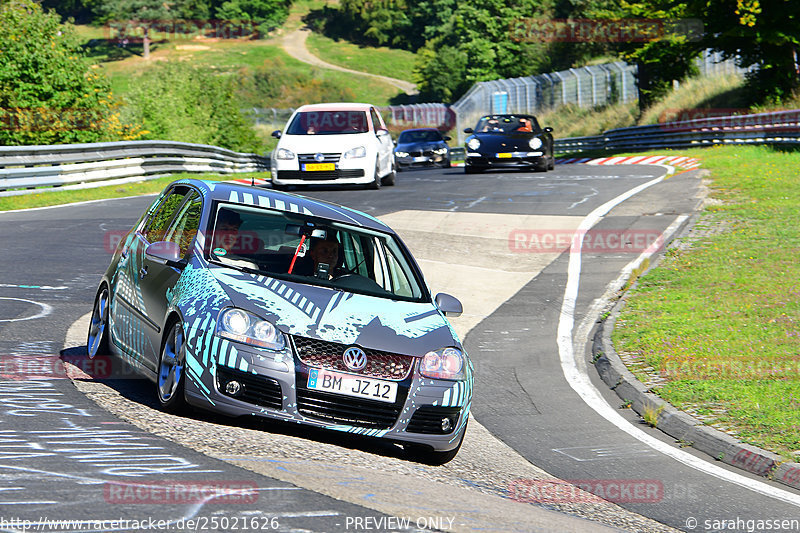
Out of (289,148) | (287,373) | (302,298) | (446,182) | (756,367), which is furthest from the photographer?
(446,182)

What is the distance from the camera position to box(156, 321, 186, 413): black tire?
6.42 metres

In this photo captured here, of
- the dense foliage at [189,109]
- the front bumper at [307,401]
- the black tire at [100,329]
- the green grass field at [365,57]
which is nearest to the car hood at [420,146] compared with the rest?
the dense foliage at [189,109]

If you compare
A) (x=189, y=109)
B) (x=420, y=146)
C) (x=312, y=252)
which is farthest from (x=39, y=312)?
(x=189, y=109)

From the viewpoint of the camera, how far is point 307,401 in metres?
6.27

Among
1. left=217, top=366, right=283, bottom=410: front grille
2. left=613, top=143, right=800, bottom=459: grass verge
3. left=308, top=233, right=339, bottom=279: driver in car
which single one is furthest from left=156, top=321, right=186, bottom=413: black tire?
left=613, top=143, right=800, bottom=459: grass verge

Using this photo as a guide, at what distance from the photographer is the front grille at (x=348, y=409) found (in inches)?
247

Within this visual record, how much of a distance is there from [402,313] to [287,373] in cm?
105

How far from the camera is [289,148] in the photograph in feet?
71.6

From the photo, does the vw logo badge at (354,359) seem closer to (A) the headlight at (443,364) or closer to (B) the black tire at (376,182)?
(A) the headlight at (443,364)

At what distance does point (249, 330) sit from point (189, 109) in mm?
36581

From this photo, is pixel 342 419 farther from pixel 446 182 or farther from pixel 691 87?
pixel 691 87

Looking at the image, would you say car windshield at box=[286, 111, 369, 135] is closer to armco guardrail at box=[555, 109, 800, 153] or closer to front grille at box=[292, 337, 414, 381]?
armco guardrail at box=[555, 109, 800, 153]

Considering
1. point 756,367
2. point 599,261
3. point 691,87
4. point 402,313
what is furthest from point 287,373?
point 691,87

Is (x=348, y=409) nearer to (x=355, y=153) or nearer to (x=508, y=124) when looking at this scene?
(x=355, y=153)
